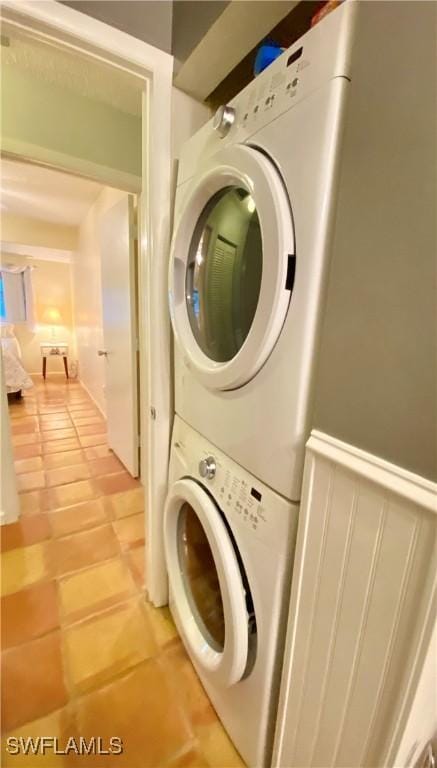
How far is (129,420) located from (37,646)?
1.30 meters

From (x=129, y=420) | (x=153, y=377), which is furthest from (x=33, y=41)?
(x=129, y=420)

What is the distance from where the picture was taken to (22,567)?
5.14 ft

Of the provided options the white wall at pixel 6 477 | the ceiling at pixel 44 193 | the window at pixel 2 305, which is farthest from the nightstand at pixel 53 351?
the white wall at pixel 6 477

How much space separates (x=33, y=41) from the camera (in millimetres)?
876

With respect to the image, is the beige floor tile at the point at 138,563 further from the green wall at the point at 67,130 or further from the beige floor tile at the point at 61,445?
the green wall at the point at 67,130

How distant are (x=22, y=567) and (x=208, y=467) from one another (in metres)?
1.33

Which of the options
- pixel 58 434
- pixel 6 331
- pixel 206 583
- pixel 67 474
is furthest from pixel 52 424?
pixel 206 583

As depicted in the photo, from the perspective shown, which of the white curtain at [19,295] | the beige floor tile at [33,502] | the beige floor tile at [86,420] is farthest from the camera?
the white curtain at [19,295]

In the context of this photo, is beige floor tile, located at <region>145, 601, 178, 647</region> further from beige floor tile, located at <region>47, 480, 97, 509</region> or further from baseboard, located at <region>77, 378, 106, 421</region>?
baseboard, located at <region>77, 378, 106, 421</region>

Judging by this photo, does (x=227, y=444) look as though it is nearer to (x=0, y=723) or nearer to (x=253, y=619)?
(x=253, y=619)

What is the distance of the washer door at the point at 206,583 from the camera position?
29.5 inches

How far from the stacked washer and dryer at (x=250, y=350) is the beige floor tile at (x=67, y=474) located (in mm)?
1488

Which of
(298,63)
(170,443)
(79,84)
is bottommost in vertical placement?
(170,443)
